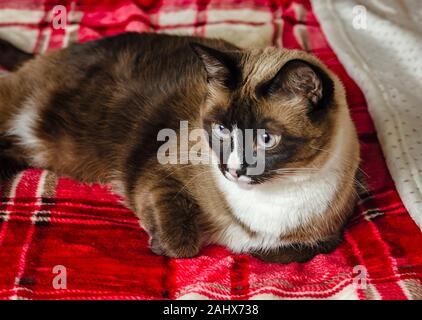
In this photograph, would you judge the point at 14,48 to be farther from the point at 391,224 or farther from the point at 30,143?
the point at 391,224

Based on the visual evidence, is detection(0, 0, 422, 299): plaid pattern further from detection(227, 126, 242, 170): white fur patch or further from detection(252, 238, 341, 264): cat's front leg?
detection(227, 126, 242, 170): white fur patch

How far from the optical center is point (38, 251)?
1.27 metres

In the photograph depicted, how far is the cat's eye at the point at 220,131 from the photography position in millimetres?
1147

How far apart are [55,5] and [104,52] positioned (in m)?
Result: 0.69

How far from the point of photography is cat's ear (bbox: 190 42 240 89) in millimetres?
1102

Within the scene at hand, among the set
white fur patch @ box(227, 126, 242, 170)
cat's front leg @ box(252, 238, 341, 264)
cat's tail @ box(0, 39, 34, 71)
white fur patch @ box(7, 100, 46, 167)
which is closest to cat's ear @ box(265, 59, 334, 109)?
white fur patch @ box(227, 126, 242, 170)

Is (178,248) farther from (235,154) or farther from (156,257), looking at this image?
(235,154)

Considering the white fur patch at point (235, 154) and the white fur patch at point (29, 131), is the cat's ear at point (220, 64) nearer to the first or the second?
the white fur patch at point (235, 154)

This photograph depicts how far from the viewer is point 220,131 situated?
1163mm

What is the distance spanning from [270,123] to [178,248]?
39cm

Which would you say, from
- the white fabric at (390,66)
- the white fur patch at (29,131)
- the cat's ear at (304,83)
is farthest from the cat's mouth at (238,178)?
the white fur patch at (29,131)

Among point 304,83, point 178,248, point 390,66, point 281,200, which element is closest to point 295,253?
point 281,200

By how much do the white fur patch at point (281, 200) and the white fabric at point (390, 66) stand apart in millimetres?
294

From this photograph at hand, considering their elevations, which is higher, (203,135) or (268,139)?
(203,135)
